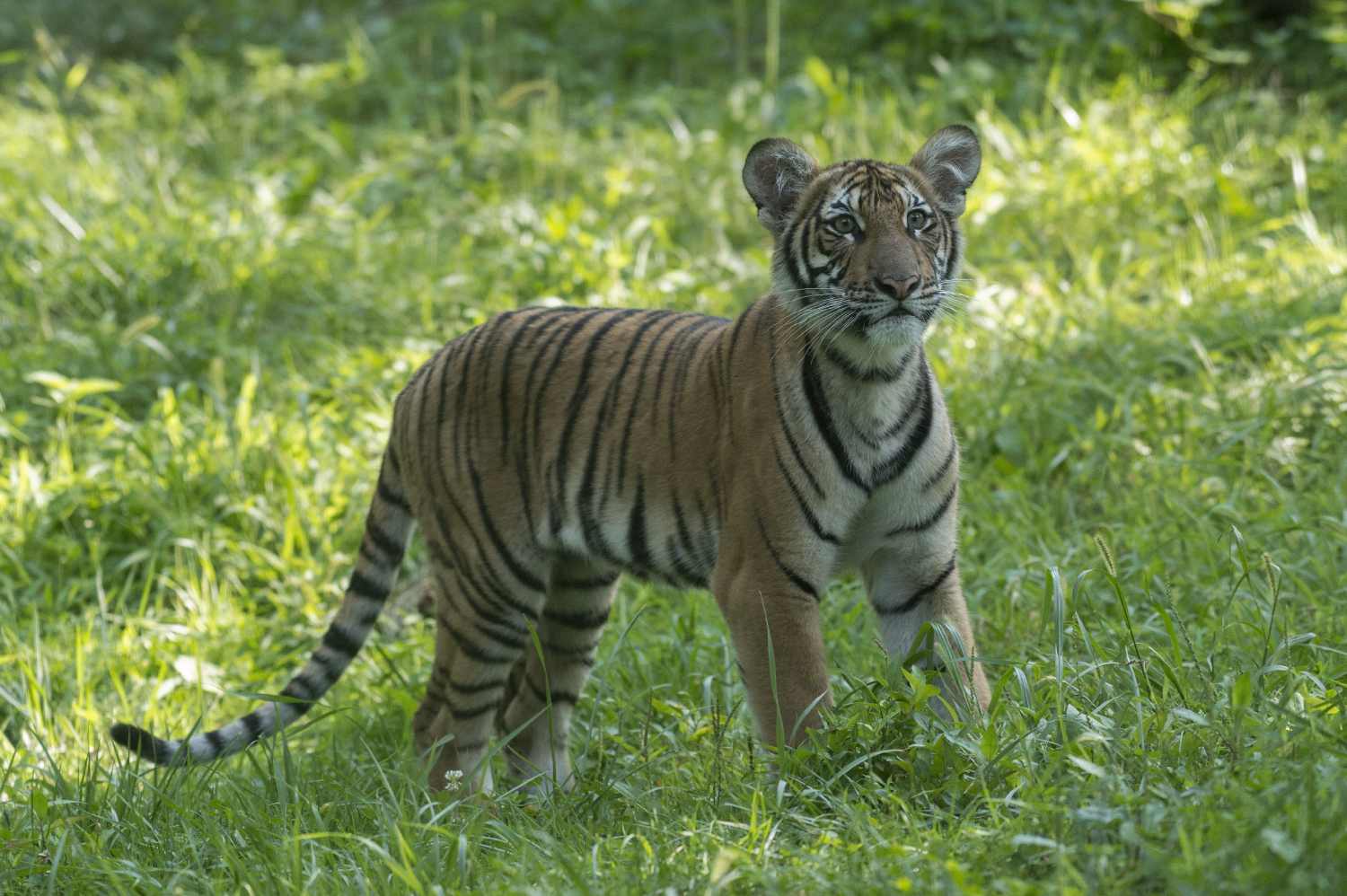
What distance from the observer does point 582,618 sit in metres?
3.64

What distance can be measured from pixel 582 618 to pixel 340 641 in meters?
0.72

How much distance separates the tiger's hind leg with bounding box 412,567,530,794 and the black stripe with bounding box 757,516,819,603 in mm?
968

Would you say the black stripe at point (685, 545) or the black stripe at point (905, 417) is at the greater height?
the black stripe at point (905, 417)

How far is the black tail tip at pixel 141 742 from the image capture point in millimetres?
2920

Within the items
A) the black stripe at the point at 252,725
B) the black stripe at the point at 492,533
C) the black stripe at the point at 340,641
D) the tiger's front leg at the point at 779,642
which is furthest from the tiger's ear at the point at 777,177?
the black stripe at the point at 252,725

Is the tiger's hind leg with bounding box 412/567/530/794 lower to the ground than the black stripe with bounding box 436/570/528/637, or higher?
lower

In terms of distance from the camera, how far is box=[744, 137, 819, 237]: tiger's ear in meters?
2.94

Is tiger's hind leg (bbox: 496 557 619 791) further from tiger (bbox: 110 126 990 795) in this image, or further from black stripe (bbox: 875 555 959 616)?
black stripe (bbox: 875 555 959 616)

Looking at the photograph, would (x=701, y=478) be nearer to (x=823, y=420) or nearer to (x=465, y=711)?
(x=823, y=420)

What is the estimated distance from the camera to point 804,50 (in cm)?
830

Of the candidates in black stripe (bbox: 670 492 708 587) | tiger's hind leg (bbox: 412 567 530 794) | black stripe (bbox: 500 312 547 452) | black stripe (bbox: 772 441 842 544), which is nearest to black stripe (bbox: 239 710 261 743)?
tiger's hind leg (bbox: 412 567 530 794)

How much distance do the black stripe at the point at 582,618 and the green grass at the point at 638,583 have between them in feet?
0.55

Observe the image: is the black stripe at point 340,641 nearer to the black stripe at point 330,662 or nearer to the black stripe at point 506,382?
the black stripe at point 330,662

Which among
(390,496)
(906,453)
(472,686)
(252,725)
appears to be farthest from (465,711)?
(906,453)
